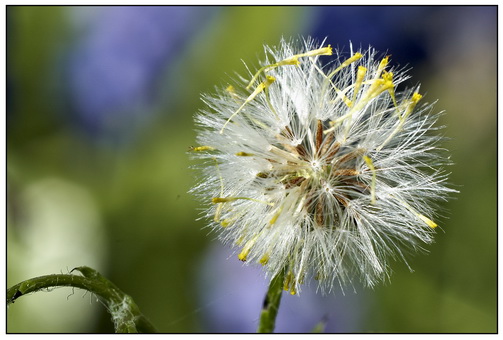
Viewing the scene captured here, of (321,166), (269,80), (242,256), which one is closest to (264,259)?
(242,256)

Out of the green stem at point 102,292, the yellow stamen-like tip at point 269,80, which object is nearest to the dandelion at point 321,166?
the yellow stamen-like tip at point 269,80

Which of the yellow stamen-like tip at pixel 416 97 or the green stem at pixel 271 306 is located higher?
the yellow stamen-like tip at pixel 416 97

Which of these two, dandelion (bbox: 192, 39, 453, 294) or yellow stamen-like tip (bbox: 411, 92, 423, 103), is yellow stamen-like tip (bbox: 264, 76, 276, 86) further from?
yellow stamen-like tip (bbox: 411, 92, 423, 103)

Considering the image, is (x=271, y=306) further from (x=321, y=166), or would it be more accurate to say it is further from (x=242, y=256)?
(x=321, y=166)

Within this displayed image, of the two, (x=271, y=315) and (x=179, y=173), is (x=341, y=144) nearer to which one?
(x=271, y=315)

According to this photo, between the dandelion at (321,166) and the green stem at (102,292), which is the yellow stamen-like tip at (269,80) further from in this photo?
the green stem at (102,292)

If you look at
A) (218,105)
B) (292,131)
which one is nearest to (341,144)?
(292,131)
